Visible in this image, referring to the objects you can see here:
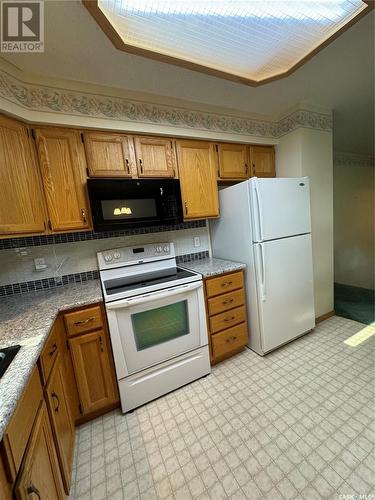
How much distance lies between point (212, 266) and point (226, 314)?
18.5 inches

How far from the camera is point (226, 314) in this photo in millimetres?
1979

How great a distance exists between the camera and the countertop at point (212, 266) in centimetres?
189

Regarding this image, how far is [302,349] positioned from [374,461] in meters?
1.01

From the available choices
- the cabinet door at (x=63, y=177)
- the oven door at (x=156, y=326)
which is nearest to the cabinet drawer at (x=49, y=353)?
the oven door at (x=156, y=326)

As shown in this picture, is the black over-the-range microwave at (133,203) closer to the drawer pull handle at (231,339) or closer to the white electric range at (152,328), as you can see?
the white electric range at (152,328)

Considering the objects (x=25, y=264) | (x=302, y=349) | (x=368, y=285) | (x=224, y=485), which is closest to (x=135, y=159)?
(x=25, y=264)

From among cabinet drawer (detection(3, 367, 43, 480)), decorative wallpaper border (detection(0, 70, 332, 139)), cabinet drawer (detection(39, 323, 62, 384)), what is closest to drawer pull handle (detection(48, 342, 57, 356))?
cabinet drawer (detection(39, 323, 62, 384))

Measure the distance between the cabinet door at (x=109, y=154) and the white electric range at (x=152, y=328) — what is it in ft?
2.27

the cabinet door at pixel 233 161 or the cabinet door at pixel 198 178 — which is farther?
the cabinet door at pixel 233 161

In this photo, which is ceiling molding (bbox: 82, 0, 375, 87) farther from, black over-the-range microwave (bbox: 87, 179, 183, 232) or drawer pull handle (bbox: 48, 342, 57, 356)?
drawer pull handle (bbox: 48, 342, 57, 356)

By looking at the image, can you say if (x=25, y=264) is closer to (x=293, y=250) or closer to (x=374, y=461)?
(x=293, y=250)

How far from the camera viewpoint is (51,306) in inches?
54.1

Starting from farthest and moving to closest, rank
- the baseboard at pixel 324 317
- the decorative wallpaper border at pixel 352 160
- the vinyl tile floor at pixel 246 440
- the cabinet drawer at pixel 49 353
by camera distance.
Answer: the decorative wallpaper border at pixel 352 160, the baseboard at pixel 324 317, the vinyl tile floor at pixel 246 440, the cabinet drawer at pixel 49 353

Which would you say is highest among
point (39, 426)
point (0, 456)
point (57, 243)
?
point (57, 243)
